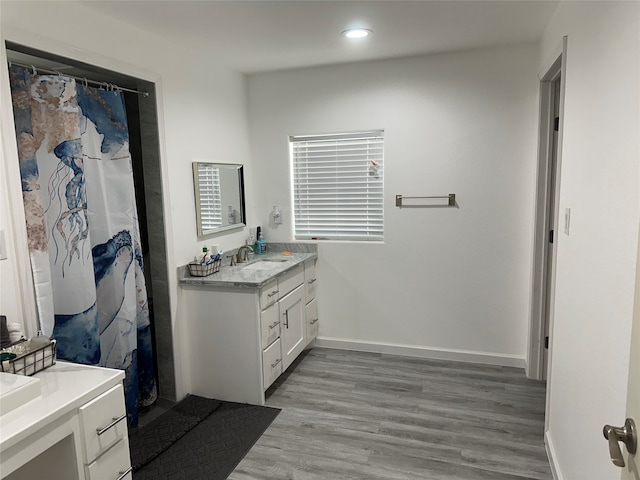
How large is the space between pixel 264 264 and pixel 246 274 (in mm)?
476

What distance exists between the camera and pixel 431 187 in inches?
137

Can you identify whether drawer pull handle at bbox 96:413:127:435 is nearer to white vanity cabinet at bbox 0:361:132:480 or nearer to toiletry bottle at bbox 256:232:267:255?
white vanity cabinet at bbox 0:361:132:480

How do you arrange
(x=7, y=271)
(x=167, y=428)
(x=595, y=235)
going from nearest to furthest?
(x=595, y=235) < (x=7, y=271) < (x=167, y=428)

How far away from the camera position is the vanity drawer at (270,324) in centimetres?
291

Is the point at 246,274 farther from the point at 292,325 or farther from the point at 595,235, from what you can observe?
the point at 595,235

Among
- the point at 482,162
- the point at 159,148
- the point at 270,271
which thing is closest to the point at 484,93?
the point at 482,162

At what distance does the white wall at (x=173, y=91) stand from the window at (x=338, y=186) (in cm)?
52

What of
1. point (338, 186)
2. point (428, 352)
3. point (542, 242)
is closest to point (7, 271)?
point (338, 186)

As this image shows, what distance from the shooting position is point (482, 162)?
3352 mm

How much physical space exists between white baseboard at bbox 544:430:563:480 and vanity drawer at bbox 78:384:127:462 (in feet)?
6.68

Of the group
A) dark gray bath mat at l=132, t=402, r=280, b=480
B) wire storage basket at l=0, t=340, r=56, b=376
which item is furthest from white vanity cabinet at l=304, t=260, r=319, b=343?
wire storage basket at l=0, t=340, r=56, b=376

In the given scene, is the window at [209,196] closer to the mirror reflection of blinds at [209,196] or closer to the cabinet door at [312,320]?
the mirror reflection of blinds at [209,196]

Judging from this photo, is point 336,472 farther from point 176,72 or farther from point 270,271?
point 176,72

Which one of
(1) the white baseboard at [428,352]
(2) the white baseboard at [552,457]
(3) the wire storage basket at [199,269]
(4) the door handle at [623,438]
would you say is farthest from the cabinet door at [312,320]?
(4) the door handle at [623,438]
